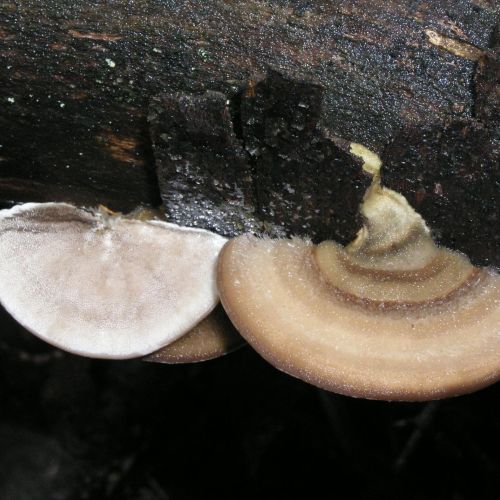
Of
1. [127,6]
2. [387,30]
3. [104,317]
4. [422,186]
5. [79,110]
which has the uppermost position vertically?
[387,30]

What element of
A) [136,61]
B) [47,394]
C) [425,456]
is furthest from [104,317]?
[425,456]

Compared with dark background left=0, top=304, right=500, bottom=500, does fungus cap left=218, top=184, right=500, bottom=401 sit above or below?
above

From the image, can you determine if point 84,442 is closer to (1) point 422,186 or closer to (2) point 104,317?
(2) point 104,317

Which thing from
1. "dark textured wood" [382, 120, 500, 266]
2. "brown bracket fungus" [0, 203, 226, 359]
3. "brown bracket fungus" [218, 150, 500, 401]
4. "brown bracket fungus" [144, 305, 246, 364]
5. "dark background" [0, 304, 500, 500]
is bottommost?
"dark background" [0, 304, 500, 500]

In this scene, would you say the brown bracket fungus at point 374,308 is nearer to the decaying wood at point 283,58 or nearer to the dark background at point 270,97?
the dark background at point 270,97

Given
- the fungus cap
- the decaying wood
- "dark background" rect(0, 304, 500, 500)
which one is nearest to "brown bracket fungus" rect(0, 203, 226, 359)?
the fungus cap

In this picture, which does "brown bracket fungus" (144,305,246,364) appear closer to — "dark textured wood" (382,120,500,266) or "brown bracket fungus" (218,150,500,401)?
"brown bracket fungus" (218,150,500,401)

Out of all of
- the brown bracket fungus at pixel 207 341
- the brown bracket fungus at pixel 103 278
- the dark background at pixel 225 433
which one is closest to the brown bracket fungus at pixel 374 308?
the brown bracket fungus at pixel 103 278

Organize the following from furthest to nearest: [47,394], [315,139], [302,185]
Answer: [47,394]
[302,185]
[315,139]
